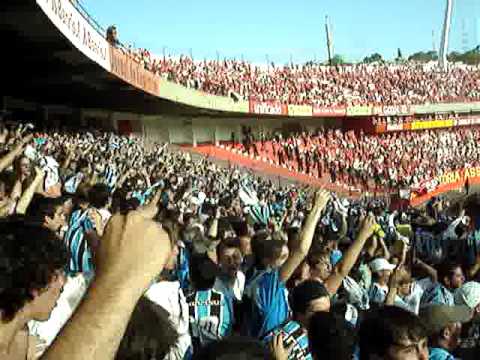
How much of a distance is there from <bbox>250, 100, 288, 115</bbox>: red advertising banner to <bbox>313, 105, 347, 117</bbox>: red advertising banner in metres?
3.98

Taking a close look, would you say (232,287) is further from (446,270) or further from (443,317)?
(446,270)

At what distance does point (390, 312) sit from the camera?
3.22 metres

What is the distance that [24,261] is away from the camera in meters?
2.06

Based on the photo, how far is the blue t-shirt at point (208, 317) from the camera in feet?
13.5

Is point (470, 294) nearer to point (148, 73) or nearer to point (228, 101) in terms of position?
point (148, 73)

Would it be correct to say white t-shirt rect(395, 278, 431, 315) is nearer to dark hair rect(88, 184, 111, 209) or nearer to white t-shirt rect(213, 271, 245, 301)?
white t-shirt rect(213, 271, 245, 301)

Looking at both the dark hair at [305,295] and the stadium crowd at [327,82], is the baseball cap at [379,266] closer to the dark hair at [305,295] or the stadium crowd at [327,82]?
the dark hair at [305,295]

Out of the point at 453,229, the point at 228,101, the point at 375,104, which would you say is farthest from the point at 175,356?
the point at 375,104

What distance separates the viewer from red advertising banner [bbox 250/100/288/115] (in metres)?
39.6

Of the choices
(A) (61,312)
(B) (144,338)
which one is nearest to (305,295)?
(A) (61,312)

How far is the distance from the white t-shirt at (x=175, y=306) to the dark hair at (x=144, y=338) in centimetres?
84

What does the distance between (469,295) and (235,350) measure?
3.90m

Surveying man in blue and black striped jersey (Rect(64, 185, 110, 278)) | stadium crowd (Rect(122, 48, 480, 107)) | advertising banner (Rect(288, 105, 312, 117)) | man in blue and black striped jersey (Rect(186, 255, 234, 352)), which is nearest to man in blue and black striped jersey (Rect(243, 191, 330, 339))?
man in blue and black striped jersey (Rect(186, 255, 234, 352))

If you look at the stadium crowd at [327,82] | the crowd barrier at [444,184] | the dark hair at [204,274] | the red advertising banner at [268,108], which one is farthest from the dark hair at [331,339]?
the red advertising banner at [268,108]
